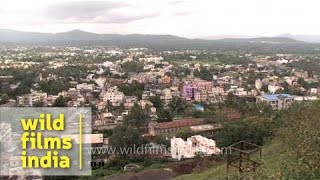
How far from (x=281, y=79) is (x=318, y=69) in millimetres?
7319

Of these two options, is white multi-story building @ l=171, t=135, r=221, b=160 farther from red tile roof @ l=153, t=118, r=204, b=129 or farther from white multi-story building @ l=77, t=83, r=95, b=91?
white multi-story building @ l=77, t=83, r=95, b=91

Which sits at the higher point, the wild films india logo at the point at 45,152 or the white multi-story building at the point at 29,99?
the wild films india logo at the point at 45,152

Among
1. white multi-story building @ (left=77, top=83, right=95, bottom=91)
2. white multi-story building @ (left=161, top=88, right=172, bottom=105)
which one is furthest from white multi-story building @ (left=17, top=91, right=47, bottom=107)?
white multi-story building @ (left=161, top=88, right=172, bottom=105)

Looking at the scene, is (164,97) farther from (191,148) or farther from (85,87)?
(191,148)

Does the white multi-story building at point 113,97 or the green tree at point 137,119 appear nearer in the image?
the green tree at point 137,119

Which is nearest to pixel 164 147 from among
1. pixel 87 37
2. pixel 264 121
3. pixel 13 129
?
pixel 264 121

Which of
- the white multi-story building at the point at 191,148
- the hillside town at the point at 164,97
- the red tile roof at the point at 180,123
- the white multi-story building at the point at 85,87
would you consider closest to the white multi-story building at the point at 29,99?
the hillside town at the point at 164,97

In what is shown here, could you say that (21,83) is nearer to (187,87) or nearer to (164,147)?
(187,87)

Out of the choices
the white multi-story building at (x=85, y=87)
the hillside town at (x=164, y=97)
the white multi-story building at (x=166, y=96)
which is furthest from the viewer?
the white multi-story building at (x=85, y=87)

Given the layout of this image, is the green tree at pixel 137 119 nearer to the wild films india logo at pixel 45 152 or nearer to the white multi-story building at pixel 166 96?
the wild films india logo at pixel 45 152

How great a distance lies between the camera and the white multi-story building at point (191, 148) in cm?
1198

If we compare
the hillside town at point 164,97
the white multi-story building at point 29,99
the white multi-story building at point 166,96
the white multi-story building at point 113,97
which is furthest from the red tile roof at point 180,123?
the white multi-story building at point 29,99

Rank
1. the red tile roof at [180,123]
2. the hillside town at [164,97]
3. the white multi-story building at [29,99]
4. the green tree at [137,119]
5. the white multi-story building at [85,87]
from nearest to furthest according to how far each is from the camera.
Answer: the hillside town at [164,97]
the red tile roof at [180,123]
the green tree at [137,119]
the white multi-story building at [29,99]
the white multi-story building at [85,87]

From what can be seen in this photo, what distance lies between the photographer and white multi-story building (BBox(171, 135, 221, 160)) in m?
12.0
